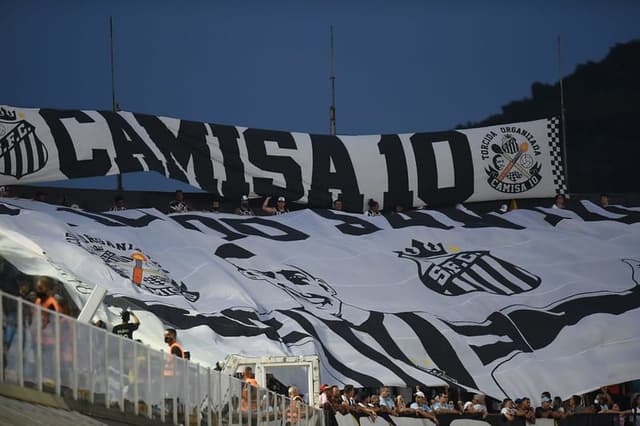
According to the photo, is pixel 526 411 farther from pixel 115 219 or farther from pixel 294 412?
pixel 115 219

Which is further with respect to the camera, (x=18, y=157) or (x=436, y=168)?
(x=436, y=168)

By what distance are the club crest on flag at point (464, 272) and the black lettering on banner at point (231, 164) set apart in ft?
13.8

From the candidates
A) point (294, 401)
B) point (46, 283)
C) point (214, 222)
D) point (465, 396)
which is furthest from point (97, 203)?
point (46, 283)

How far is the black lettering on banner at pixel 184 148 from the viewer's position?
104ft

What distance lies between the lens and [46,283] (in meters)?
14.7

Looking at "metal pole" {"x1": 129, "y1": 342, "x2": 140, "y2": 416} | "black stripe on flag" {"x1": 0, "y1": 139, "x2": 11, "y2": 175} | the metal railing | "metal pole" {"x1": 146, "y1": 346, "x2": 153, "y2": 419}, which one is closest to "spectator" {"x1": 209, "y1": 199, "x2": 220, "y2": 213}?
"black stripe on flag" {"x1": 0, "y1": 139, "x2": 11, "y2": 175}

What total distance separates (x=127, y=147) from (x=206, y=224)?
9.60 feet

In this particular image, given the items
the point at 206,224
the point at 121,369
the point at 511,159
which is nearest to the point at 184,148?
the point at 206,224

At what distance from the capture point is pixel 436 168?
1335 inches

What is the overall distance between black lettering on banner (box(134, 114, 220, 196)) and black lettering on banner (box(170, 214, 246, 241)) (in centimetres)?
205

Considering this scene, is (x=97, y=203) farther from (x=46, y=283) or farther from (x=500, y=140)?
(x=46, y=283)

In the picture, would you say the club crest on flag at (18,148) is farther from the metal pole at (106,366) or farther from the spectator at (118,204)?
the metal pole at (106,366)

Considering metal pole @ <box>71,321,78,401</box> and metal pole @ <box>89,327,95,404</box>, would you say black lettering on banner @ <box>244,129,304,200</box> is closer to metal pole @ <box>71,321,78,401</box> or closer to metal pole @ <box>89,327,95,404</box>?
metal pole @ <box>89,327,95,404</box>

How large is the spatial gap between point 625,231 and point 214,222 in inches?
343
